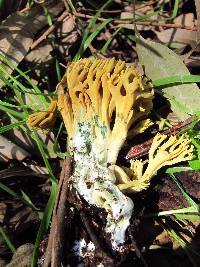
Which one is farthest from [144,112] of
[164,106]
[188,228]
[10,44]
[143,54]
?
[10,44]

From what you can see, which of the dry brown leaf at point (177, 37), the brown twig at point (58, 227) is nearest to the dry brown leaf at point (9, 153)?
the brown twig at point (58, 227)

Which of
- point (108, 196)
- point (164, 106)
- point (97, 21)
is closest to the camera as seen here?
point (108, 196)

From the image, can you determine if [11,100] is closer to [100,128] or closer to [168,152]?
[100,128]

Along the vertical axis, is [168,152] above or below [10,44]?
below

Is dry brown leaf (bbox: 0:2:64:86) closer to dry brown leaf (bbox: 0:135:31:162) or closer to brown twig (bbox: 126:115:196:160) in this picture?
dry brown leaf (bbox: 0:135:31:162)

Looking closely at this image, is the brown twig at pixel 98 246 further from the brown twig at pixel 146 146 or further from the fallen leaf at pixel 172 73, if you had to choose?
the fallen leaf at pixel 172 73
